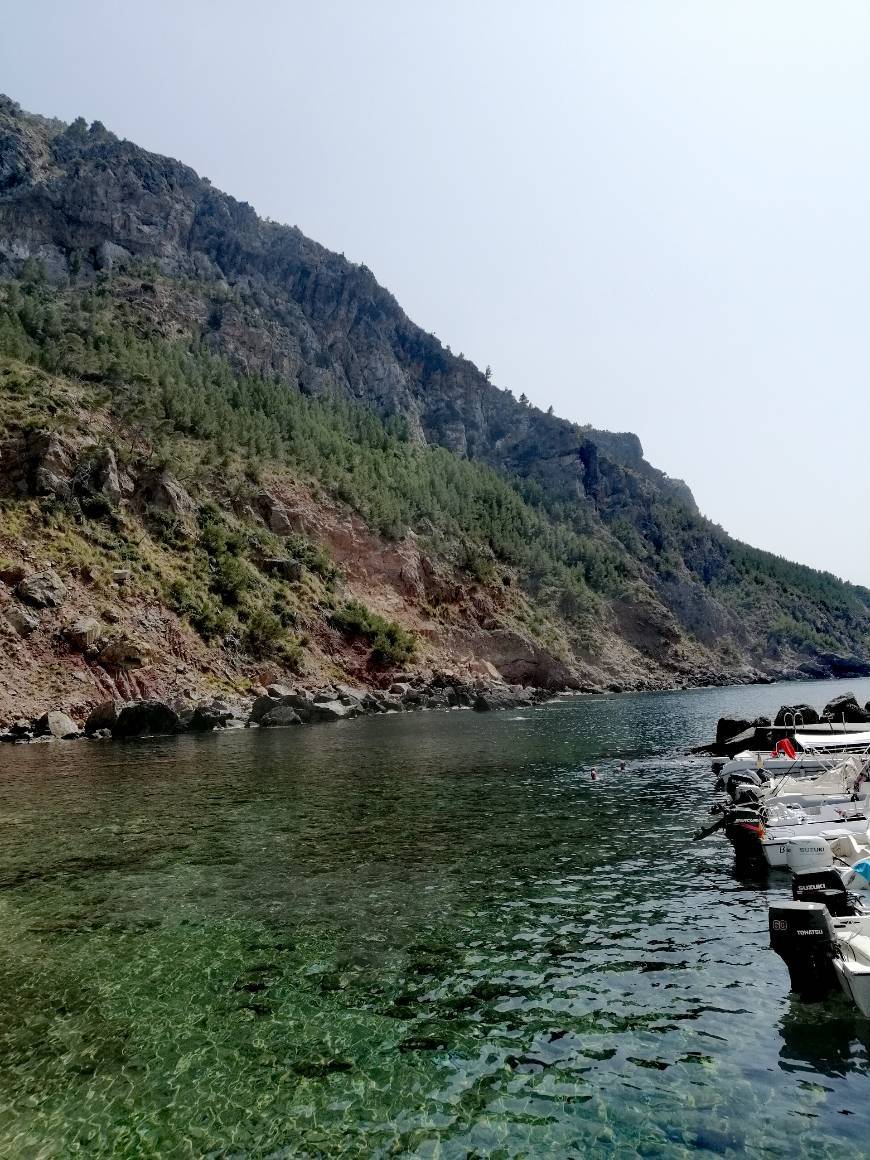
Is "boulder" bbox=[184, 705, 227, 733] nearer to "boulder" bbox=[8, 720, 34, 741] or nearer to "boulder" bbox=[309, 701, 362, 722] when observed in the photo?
"boulder" bbox=[309, 701, 362, 722]

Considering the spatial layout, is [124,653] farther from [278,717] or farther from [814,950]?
[814,950]

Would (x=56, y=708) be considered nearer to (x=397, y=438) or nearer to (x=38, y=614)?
(x=38, y=614)

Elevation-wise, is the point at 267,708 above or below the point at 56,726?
above

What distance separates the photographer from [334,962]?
46.3ft

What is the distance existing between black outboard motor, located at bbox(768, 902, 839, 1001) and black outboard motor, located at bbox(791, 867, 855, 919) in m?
1.10

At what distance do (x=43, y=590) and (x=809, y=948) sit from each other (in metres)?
64.8

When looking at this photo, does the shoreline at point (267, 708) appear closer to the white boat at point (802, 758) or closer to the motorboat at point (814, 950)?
the white boat at point (802, 758)

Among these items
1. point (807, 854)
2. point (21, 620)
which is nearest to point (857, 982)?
point (807, 854)

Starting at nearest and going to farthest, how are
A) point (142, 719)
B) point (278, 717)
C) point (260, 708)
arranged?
point (142, 719), point (278, 717), point (260, 708)

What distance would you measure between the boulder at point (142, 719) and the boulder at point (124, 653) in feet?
20.4

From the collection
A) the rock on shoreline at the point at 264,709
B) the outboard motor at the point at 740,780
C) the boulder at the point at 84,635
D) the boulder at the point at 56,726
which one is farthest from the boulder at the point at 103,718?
the outboard motor at the point at 740,780

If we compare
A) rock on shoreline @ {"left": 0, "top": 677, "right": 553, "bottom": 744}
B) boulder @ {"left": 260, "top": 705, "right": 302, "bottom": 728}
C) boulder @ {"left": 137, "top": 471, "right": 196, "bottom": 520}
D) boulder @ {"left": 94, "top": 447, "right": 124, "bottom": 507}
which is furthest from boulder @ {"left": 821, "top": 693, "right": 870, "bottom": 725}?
boulder @ {"left": 94, "top": 447, "right": 124, "bottom": 507}

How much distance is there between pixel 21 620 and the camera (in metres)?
59.5

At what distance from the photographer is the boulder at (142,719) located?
5784 cm
